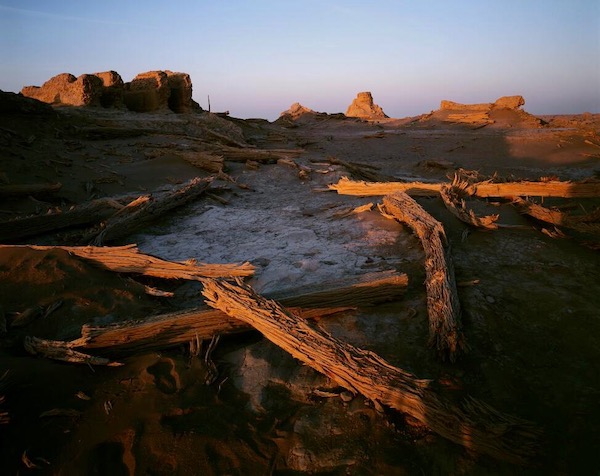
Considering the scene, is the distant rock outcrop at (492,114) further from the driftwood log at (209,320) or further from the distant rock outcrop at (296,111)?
the driftwood log at (209,320)

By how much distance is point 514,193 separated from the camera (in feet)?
17.8

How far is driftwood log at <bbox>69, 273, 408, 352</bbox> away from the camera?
94.4 inches

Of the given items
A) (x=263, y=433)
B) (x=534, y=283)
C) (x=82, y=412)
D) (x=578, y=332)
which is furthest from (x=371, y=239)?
Result: (x=82, y=412)

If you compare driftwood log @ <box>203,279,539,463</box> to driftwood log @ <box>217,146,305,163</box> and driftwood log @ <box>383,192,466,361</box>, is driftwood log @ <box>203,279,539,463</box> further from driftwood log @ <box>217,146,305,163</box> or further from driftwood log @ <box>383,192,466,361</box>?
driftwood log @ <box>217,146,305,163</box>

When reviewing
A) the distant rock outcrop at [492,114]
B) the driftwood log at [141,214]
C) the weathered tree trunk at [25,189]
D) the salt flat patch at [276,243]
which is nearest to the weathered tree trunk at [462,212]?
the salt flat patch at [276,243]

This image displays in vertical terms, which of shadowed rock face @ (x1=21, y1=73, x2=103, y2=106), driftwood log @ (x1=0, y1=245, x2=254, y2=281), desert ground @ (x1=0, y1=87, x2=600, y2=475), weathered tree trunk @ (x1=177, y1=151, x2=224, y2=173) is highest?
shadowed rock face @ (x1=21, y1=73, x2=103, y2=106)

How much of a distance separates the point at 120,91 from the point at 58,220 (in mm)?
12170

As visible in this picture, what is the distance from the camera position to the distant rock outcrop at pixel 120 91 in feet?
45.6

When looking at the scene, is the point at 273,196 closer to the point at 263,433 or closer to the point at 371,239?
the point at 371,239

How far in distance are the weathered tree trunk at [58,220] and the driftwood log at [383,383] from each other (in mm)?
3839

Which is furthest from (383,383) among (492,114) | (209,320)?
(492,114)

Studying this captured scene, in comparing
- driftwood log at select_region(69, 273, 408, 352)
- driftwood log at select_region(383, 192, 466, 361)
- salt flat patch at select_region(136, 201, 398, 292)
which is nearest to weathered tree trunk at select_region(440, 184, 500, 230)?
driftwood log at select_region(383, 192, 466, 361)

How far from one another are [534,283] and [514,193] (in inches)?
106

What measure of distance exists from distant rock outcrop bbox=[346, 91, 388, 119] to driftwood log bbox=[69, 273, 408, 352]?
33.6m
